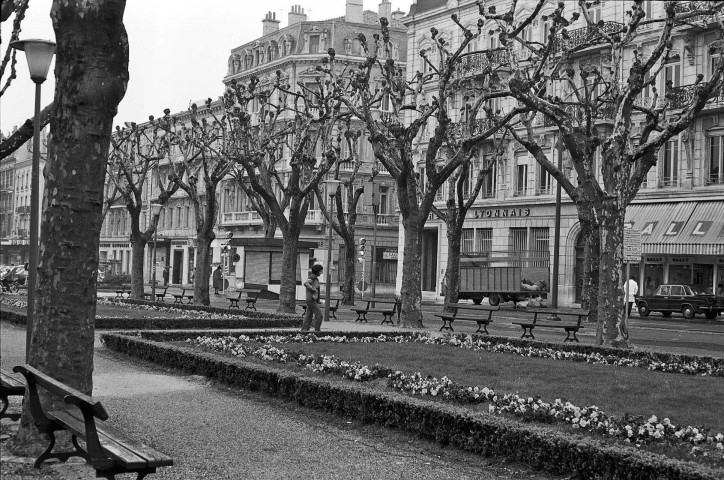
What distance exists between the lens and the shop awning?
40.0 meters

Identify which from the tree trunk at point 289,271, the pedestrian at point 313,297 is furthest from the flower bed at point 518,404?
the tree trunk at point 289,271

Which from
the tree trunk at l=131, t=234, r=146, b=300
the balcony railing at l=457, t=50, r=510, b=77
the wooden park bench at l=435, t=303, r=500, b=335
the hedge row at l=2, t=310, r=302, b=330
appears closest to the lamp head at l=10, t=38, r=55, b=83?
the hedge row at l=2, t=310, r=302, b=330

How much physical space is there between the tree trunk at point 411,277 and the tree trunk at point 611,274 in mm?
7214

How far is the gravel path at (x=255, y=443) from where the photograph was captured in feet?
26.8

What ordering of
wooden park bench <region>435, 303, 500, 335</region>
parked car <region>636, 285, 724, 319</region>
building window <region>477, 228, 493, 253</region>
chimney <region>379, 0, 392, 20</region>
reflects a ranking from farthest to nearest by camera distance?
1. chimney <region>379, 0, 392, 20</region>
2. building window <region>477, 228, 493, 253</region>
3. parked car <region>636, 285, 724, 319</region>
4. wooden park bench <region>435, 303, 500, 335</region>

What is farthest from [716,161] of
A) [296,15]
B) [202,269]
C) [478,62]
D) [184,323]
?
[296,15]

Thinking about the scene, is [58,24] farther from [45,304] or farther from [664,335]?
[664,335]

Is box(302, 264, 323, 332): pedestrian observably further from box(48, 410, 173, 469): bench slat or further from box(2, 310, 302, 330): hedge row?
box(48, 410, 173, 469): bench slat

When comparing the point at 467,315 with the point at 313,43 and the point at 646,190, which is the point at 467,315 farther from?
the point at 313,43

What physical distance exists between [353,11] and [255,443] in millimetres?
66634

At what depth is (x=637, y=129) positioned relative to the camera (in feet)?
143

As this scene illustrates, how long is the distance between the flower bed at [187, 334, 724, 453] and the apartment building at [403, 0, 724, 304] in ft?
75.9

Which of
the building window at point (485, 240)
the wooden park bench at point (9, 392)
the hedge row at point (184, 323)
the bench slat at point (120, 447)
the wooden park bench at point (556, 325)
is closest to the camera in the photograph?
the bench slat at point (120, 447)

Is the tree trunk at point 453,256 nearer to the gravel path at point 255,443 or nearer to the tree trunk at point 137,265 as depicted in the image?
the tree trunk at point 137,265
